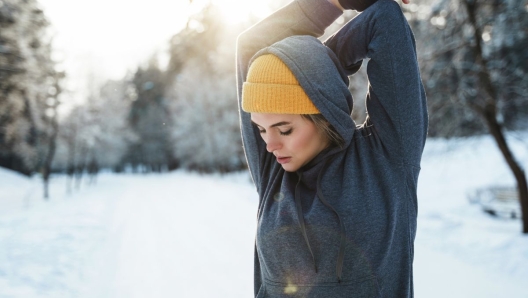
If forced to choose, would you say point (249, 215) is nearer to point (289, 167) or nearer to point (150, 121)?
point (289, 167)

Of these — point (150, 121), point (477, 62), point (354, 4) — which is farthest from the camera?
point (150, 121)

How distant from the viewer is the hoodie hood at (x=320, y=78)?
1.13 meters

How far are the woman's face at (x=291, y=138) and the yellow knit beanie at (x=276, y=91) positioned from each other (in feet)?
0.14

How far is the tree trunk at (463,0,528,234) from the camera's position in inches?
227

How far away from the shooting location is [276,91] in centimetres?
117

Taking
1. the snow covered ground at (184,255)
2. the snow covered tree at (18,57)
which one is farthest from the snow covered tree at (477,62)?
the snow covered tree at (18,57)

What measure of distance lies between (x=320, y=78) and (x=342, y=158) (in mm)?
282

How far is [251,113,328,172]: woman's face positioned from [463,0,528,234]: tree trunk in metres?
5.77

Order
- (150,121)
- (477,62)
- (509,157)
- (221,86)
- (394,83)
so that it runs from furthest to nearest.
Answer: (150,121) → (221,86) → (509,157) → (477,62) → (394,83)

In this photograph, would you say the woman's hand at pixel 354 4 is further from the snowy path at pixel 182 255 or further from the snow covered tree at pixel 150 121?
the snow covered tree at pixel 150 121

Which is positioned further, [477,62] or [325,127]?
[477,62]

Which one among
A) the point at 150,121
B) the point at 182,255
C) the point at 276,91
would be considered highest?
the point at 150,121

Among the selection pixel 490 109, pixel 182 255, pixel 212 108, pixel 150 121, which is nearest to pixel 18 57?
pixel 182 255

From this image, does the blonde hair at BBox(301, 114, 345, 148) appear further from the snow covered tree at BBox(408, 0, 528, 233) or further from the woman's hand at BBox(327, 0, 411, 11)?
the snow covered tree at BBox(408, 0, 528, 233)
